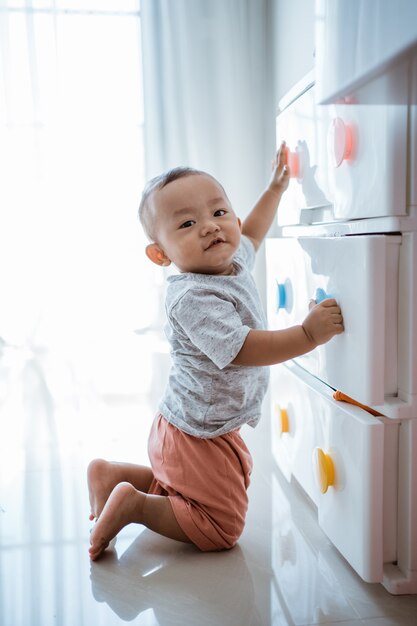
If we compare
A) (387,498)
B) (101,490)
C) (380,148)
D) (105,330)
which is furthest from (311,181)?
(105,330)

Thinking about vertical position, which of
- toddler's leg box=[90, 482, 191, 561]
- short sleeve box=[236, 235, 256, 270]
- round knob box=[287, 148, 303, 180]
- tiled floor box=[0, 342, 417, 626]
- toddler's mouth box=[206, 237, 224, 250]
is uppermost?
round knob box=[287, 148, 303, 180]

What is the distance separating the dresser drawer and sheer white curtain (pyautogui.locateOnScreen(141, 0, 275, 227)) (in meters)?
1.00

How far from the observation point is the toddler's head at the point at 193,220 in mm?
942

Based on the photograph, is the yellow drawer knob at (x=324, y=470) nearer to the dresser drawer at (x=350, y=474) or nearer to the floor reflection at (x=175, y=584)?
the dresser drawer at (x=350, y=474)

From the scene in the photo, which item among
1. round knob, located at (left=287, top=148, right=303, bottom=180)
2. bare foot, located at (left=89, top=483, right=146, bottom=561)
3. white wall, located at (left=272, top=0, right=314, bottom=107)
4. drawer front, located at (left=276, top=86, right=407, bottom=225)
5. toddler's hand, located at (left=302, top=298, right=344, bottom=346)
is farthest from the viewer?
white wall, located at (left=272, top=0, right=314, bottom=107)

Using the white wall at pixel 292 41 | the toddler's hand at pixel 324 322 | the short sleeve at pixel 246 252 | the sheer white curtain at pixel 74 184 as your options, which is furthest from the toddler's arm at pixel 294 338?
the sheer white curtain at pixel 74 184

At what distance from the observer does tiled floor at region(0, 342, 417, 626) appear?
30.7 inches

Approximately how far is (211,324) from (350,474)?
0.89 ft

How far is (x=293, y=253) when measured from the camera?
3.34 ft

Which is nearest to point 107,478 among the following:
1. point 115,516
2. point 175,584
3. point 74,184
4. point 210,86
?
point 115,516

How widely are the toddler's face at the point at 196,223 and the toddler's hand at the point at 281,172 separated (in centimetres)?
20

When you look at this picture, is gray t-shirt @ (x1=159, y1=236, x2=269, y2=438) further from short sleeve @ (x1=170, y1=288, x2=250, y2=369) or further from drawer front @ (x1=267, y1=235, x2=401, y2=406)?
drawer front @ (x1=267, y1=235, x2=401, y2=406)

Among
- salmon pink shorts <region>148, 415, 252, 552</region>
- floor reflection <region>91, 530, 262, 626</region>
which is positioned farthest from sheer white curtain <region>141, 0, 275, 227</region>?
floor reflection <region>91, 530, 262, 626</region>

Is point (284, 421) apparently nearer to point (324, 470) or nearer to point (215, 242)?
point (324, 470)
